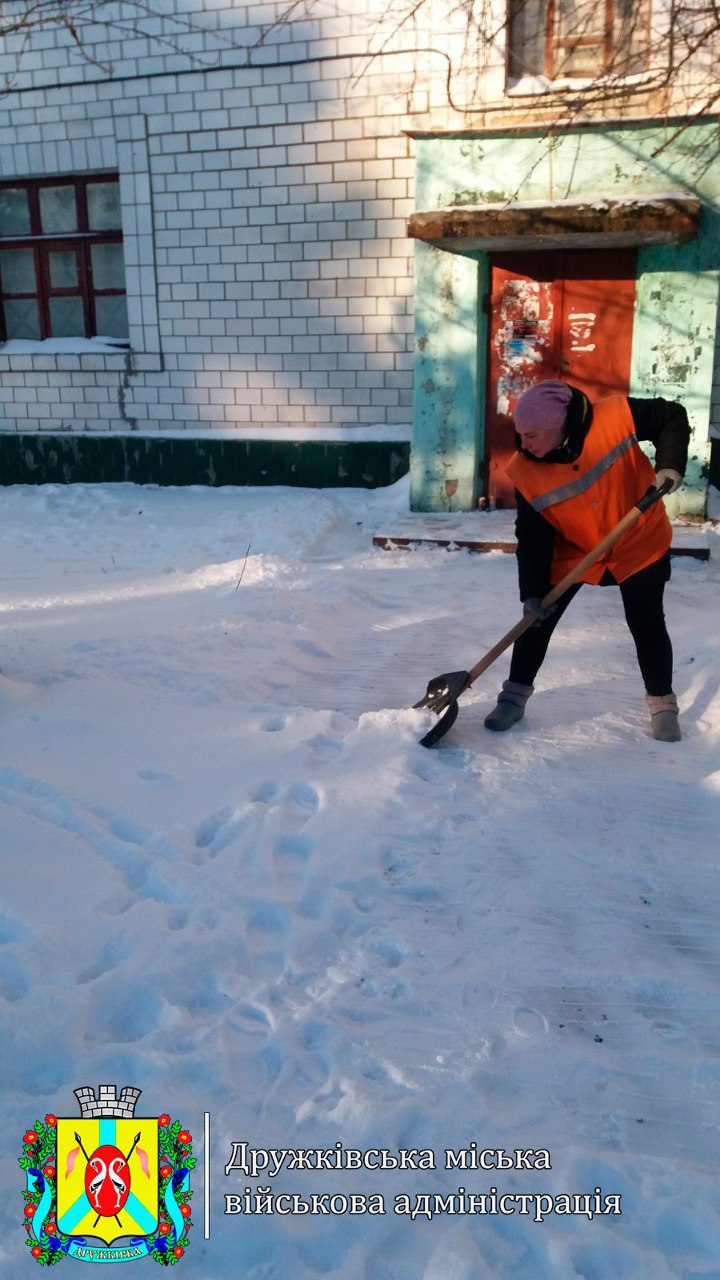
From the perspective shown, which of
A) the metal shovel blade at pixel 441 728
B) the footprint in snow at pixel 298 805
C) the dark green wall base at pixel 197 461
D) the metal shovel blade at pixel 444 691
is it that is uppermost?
the dark green wall base at pixel 197 461

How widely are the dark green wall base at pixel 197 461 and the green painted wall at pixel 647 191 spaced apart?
1712 millimetres

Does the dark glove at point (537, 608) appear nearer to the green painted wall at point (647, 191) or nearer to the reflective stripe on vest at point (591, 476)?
the reflective stripe on vest at point (591, 476)

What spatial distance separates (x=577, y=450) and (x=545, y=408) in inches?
9.4

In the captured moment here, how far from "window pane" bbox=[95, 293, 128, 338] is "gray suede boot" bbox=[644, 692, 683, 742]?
783cm

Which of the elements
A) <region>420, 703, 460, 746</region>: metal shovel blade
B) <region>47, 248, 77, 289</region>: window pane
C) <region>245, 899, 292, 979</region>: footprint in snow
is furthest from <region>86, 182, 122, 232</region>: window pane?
<region>245, 899, 292, 979</region>: footprint in snow

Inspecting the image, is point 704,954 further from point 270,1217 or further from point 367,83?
point 367,83

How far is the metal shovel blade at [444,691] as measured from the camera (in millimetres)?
3902

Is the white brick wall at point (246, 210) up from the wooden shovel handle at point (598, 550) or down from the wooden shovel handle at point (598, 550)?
up

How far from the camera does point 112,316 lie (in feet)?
32.6

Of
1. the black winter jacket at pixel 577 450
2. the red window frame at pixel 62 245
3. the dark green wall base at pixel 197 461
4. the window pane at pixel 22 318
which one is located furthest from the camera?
the window pane at pixel 22 318

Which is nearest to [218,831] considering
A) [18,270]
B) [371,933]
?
[371,933]

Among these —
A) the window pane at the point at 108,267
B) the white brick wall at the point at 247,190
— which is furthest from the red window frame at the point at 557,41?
the window pane at the point at 108,267

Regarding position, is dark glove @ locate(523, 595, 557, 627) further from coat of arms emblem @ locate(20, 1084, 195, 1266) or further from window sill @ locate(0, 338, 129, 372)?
window sill @ locate(0, 338, 129, 372)

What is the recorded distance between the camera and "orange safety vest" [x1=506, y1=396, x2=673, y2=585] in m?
3.59
